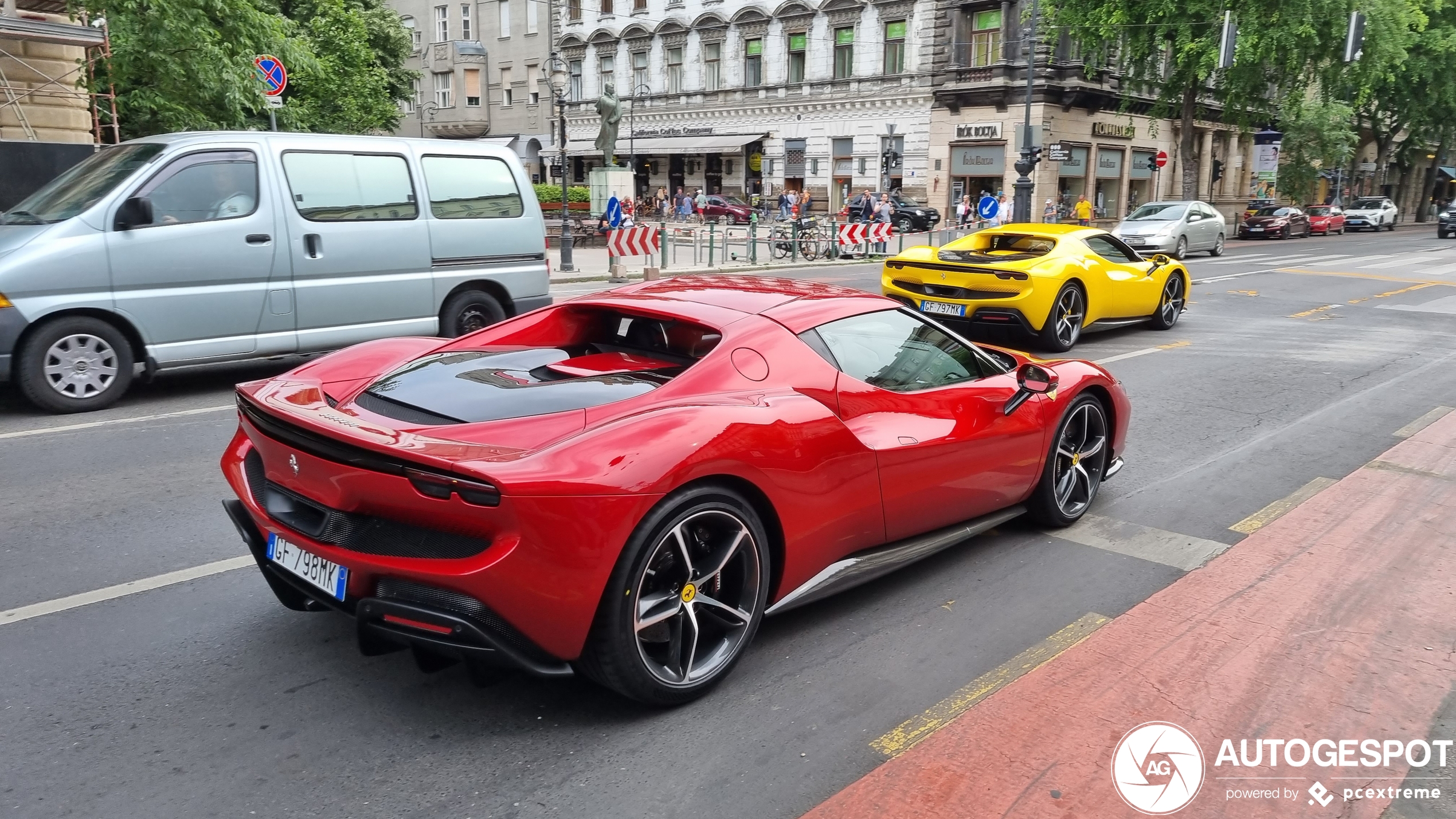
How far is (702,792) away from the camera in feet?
9.71

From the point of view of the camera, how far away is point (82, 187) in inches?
303

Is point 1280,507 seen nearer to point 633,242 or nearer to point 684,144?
point 633,242

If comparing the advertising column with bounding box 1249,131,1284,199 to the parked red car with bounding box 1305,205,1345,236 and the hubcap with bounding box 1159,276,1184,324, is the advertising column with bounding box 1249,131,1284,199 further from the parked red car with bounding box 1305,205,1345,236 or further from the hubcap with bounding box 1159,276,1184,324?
the hubcap with bounding box 1159,276,1184,324

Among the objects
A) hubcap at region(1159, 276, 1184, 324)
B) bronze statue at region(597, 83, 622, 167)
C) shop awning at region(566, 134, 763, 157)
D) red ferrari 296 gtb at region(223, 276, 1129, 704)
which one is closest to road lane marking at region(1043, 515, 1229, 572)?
red ferrari 296 gtb at region(223, 276, 1129, 704)

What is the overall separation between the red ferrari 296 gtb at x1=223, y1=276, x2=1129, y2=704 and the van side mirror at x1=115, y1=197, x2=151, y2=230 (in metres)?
3.77

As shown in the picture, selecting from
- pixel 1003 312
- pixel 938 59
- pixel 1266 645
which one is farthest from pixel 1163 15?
pixel 1266 645

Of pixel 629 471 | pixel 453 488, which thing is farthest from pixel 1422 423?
pixel 453 488

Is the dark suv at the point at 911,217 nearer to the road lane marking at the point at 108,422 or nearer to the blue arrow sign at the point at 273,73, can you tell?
the blue arrow sign at the point at 273,73

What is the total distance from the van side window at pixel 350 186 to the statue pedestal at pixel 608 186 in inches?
837

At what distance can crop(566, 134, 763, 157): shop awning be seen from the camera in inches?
1881

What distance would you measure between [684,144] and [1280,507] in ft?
153

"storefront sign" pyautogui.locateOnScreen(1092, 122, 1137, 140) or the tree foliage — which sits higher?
"storefront sign" pyautogui.locateOnScreen(1092, 122, 1137, 140)

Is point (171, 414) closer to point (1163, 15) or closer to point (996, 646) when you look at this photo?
point (996, 646)

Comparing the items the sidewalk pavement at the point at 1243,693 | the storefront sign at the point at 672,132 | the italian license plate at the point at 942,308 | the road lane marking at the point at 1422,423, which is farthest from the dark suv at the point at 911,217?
the sidewalk pavement at the point at 1243,693
